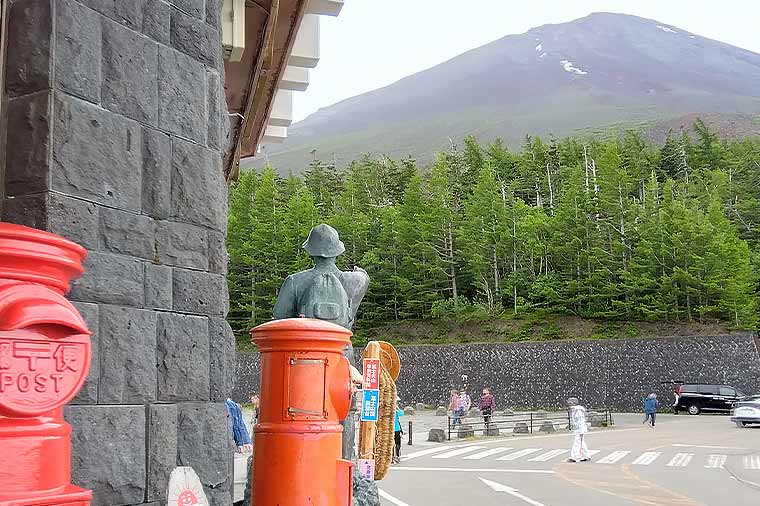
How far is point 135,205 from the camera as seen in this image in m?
3.54

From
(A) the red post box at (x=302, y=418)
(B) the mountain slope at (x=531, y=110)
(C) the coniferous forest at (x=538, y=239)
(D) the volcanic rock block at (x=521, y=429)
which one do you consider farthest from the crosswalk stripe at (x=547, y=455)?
(B) the mountain slope at (x=531, y=110)

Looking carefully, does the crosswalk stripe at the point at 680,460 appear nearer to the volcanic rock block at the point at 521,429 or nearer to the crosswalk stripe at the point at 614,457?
the crosswalk stripe at the point at 614,457

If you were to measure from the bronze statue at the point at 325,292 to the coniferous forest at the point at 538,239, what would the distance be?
124 ft

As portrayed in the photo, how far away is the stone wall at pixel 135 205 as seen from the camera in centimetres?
321

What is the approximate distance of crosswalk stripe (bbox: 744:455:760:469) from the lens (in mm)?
16381

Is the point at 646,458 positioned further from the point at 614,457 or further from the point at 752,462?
the point at 752,462

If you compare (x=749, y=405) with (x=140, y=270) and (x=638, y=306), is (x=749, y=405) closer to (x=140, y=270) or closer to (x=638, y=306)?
(x=638, y=306)

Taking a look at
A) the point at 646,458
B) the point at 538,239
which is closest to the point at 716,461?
the point at 646,458

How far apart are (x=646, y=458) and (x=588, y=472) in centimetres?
341

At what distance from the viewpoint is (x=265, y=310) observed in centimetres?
5328

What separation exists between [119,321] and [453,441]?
73.8ft

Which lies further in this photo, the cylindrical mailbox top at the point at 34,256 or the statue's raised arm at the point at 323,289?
the statue's raised arm at the point at 323,289

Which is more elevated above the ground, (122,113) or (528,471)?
(122,113)

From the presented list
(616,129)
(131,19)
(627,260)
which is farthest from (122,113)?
(616,129)
